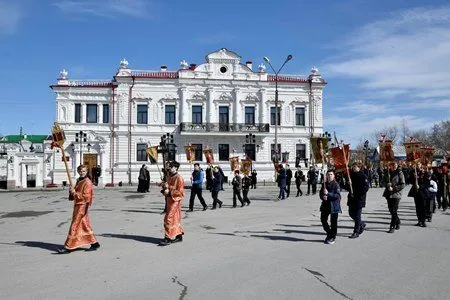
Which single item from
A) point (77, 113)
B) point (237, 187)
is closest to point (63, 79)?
point (77, 113)

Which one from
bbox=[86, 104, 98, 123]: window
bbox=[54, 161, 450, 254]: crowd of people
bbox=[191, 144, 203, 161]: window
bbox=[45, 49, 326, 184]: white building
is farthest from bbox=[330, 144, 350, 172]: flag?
bbox=[86, 104, 98, 123]: window

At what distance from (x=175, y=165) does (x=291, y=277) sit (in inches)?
185

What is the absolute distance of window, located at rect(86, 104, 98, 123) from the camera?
46.3 metres

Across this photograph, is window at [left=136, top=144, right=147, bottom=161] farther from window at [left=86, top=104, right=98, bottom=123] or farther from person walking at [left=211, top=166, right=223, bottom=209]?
person walking at [left=211, top=166, right=223, bottom=209]

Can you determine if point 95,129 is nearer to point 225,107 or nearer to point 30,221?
point 225,107

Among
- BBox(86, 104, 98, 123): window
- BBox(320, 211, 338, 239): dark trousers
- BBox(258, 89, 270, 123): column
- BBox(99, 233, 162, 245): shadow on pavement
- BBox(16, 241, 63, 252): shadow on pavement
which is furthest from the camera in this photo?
BBox(258, 89, 270, 123): column

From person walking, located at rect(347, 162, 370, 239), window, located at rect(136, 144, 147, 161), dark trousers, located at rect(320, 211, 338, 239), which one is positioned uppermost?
window, located at rect(136, 144, 147, 161)

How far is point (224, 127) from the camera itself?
4719 cm

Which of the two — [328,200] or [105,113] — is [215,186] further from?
[105,113]

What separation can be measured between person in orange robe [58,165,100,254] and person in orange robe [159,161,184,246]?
1.48 metres

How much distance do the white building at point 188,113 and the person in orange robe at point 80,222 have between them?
35705 mm

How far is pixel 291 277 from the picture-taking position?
23.5 feet

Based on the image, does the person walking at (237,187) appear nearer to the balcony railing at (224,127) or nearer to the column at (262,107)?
the balcony railing at (224,127)

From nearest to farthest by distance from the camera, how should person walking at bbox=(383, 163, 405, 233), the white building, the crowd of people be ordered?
1. the crowd of people
2. person walking at bbox=(383, 163, 405, 233)
3. the white building
